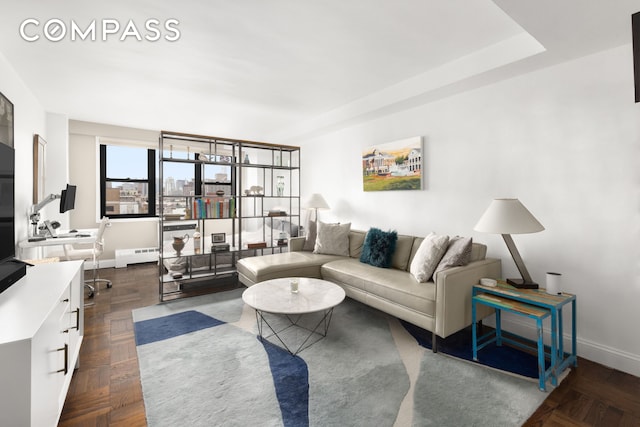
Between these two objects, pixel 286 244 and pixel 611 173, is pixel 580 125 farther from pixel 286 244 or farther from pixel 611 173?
pixel 286 244

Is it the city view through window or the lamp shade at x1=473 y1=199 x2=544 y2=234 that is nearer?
the lamp shade at x1=473 y1=199 x2=544 y2=234

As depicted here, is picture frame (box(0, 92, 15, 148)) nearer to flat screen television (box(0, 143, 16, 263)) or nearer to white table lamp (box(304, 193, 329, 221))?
flat screen television (box(0, 143, 16, 263))

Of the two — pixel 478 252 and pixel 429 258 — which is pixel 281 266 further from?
pixel 478 252

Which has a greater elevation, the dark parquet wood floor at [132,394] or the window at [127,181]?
the window at [127,181]

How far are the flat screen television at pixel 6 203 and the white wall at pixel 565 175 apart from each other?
11.9 feet

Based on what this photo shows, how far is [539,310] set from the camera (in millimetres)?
2119

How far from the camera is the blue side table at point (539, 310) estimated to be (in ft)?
6.68

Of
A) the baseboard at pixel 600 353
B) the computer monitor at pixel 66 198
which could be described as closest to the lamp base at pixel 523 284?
the baseboard at pixel 600 353

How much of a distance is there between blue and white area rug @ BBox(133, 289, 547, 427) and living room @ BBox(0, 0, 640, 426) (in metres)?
1.08

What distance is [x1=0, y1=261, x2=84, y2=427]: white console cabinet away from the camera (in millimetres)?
1125

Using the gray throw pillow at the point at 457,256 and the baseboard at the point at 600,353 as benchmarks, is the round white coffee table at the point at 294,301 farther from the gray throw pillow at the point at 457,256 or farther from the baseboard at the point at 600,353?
the baseboard at the point at 600,353

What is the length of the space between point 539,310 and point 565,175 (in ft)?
3.85

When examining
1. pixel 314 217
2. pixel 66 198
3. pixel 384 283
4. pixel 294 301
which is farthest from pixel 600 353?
pixel 66 198

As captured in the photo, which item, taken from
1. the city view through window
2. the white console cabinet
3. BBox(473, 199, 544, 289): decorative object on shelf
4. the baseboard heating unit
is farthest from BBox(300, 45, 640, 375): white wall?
the baseboard heating unit
